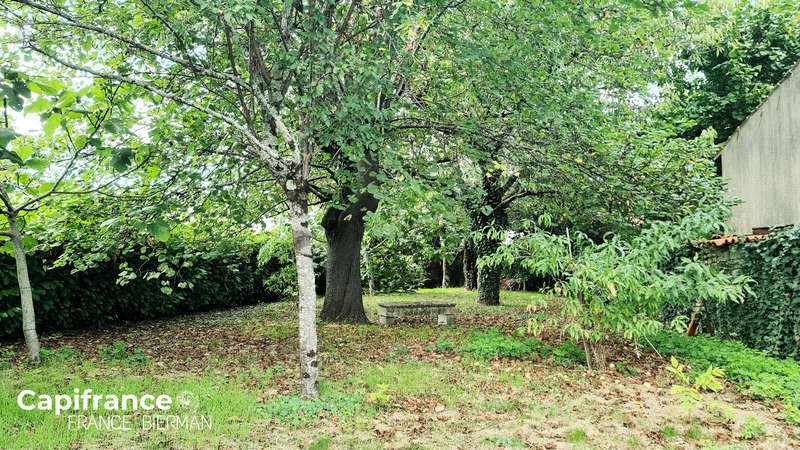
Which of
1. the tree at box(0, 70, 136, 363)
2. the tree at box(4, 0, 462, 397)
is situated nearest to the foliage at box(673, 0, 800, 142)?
the tree at box(4, 0, 462, 397)

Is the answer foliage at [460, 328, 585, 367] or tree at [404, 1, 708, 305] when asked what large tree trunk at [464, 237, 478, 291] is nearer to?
tree at [404, 1, 708, 305]

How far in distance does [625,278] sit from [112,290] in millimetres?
9350

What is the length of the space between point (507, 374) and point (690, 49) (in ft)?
35.1

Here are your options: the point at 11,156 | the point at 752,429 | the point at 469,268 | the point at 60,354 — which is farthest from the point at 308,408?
the point at 469,268

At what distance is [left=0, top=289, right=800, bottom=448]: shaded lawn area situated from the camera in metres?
4.34

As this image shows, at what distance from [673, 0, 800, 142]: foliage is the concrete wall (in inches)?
151

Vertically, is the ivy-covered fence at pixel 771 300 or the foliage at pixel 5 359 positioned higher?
the ivy-covered fence at pixel 771 300

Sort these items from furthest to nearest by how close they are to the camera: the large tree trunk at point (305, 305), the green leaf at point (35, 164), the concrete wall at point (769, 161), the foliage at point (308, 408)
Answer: the concrete wall at point (769, 161), the large tree trunk at point (305, 305), the foliage at point (308, 408), the green leaf at point (35, 164)

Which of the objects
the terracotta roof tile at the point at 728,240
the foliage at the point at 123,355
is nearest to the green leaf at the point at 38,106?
the foliage at the point at 123,355

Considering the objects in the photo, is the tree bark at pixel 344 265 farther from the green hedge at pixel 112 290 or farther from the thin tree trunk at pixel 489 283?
the thin tree trunk at pixel 489 283

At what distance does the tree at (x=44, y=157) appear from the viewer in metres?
2.07

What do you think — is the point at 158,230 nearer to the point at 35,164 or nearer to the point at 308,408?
the point at 35,164

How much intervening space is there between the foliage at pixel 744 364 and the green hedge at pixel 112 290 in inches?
292

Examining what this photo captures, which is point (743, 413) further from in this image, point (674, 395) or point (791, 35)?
point (791, 35)
